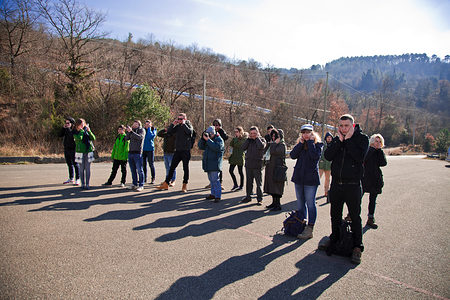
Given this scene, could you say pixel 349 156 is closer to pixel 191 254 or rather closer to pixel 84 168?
pixel 191 254

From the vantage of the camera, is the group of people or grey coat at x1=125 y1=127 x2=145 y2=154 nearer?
the group of people

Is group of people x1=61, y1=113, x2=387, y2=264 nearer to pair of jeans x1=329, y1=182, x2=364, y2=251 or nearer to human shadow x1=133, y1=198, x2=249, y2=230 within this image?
pair of jeans x1=329, y1=182, x2=364, y2=251

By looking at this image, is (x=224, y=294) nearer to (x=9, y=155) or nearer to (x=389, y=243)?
(x=389, y=243)

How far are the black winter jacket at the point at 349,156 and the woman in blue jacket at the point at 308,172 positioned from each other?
74 centimetres

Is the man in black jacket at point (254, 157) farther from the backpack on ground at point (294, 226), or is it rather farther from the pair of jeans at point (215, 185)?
the backpack on ground at point (294, 226)

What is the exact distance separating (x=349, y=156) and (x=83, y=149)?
23.8 ft

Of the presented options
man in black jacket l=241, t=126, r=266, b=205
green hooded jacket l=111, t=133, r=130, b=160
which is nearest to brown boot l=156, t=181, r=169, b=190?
green hooded jacket l=111, t=133, r=130, b=160

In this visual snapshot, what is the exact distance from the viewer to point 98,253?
4.08m

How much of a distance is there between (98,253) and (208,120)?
28070 mm

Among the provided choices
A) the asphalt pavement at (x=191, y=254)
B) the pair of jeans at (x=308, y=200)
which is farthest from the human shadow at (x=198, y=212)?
the pair of jeans at (x=308, y=200)

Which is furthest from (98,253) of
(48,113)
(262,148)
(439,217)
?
(48,113)

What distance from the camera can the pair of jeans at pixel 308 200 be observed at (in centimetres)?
515

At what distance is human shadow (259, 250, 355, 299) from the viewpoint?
3298 mm

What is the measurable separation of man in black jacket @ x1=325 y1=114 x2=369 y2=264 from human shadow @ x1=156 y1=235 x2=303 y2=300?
100cm
